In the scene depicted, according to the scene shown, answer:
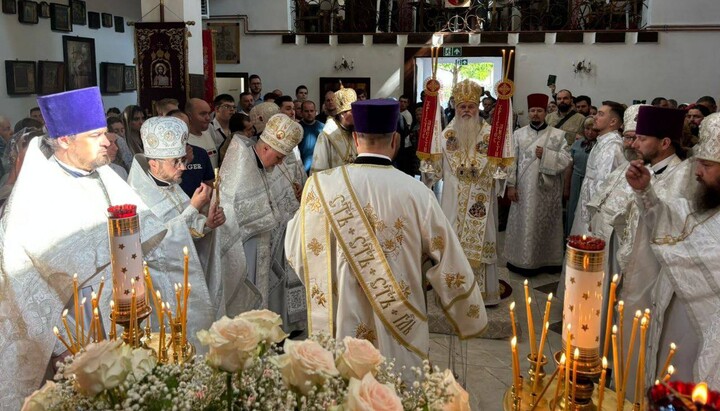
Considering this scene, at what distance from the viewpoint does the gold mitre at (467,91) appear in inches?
205

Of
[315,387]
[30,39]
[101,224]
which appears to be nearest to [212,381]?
[315,387]

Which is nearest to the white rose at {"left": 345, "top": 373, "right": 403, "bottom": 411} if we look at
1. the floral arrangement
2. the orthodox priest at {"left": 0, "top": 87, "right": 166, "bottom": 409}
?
the floral arrangement

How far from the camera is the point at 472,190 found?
5.45 m

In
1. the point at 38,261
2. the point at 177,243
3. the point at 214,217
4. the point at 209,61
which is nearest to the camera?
the point at 38,261

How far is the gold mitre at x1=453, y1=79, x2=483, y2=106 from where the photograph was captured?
5203mm

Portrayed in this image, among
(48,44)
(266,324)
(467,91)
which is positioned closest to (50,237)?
(266,324)

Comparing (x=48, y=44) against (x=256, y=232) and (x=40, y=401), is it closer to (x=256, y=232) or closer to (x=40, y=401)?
(x=256, y=232)

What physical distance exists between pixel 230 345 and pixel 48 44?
31.4 feet

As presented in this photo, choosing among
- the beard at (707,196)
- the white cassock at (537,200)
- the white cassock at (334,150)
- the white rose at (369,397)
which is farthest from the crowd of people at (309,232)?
the white cassock at (537,200)

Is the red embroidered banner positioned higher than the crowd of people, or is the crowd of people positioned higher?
the red embroidered banner

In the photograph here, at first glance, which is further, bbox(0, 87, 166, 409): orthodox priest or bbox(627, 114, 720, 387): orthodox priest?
bbox(627, 114, 720, 387): orthodox priest

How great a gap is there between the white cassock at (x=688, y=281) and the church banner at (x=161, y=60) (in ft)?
19.2

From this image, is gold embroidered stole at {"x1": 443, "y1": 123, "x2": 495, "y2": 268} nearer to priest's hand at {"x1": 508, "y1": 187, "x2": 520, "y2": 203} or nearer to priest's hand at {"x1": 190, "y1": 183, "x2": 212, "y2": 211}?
priest's hand at {"x1": 508, "y1": 187, "x2": 520, "y2": 203}

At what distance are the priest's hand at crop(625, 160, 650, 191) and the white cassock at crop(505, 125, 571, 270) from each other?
3492mm
